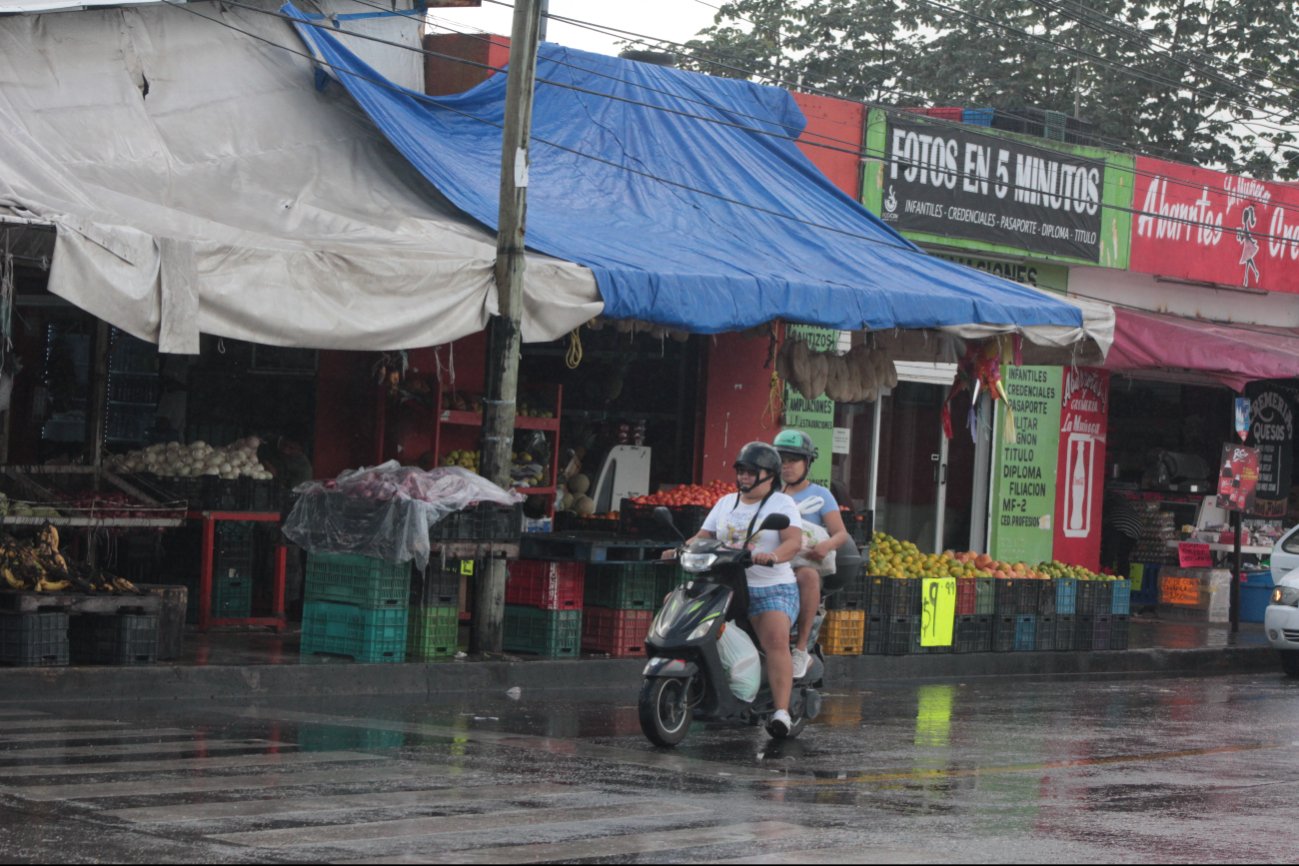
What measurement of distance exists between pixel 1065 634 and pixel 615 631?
222 inches

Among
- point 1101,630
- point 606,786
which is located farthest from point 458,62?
point 606,786

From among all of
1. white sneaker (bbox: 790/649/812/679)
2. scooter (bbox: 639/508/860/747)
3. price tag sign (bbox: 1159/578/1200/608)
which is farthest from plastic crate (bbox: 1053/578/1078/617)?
scooter (bbox: 639/508/860/747)

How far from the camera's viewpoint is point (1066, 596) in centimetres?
1919

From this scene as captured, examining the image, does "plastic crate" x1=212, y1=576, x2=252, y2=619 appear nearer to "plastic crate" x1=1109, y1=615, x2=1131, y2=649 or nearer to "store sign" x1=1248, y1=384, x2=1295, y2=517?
"plastic crate" x1=1109, y1=615, x2=1131, y2=649

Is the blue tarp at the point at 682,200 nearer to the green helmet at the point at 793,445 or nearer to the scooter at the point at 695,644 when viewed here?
the green helmet at the point at 793,445

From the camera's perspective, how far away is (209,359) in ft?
55.0

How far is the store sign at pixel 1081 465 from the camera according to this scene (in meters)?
24.7

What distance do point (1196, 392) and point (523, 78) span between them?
15892 millimetres

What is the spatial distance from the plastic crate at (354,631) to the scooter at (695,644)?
11.2 feet

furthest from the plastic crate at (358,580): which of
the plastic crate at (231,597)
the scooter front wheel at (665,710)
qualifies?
the scooter front wheel at (665,710)

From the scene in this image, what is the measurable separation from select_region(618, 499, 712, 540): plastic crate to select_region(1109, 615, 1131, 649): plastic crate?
5.62 meters

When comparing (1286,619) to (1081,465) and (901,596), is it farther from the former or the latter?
(1081,465)

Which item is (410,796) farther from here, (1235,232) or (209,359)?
(1235,232)

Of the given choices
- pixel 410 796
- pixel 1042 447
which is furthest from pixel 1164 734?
pixel 1042 447
